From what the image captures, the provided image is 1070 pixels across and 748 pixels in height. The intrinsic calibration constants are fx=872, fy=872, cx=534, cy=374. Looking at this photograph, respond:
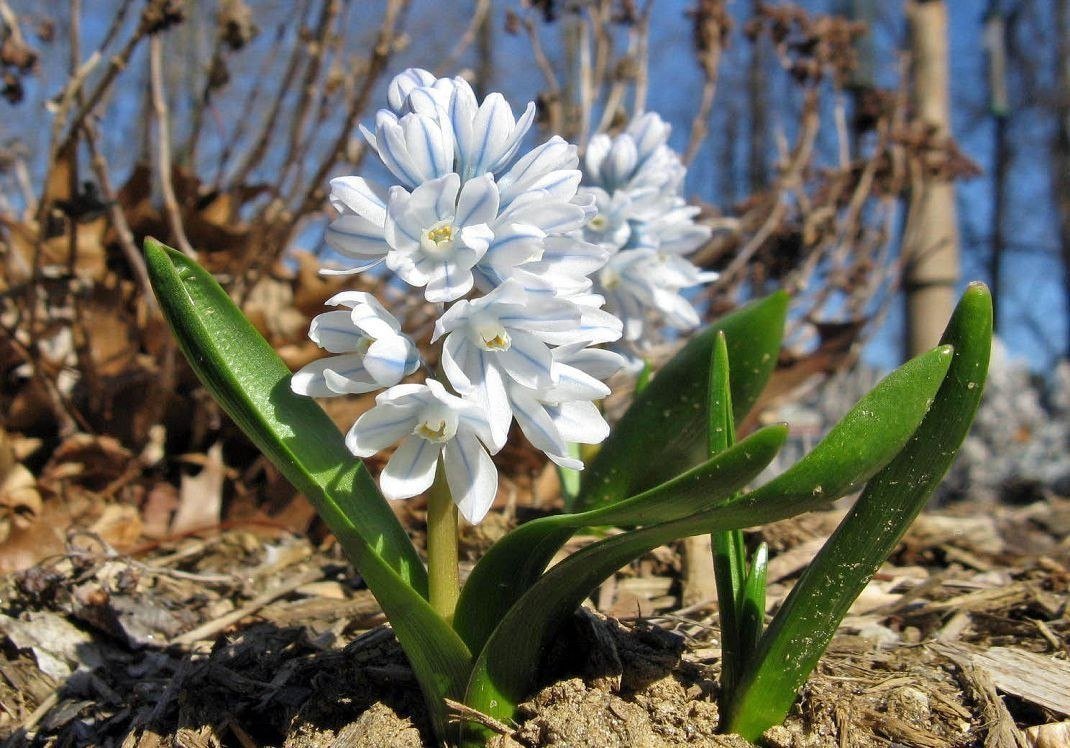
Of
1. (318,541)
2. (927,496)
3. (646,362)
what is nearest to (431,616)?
(927,496)

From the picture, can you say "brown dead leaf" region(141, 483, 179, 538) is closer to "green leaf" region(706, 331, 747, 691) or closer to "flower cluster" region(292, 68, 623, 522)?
"flower cluster" region(292, 68, 623, 522)

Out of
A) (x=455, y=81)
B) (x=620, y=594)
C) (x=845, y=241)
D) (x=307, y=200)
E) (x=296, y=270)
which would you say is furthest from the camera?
(x=845, y=241)

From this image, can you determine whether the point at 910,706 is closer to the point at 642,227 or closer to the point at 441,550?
the point at 441,550

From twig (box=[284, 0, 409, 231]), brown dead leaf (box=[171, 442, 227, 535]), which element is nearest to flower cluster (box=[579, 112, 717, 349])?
twig (box=[284, 0, 409, 231])

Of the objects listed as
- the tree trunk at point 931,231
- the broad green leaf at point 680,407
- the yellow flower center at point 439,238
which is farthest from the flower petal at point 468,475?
the tree trunk at point 931,231

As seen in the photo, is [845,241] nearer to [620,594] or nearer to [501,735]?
[620,594]

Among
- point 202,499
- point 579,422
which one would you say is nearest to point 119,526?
point 202,499

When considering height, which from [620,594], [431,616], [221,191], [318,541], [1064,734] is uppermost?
[221,191]
